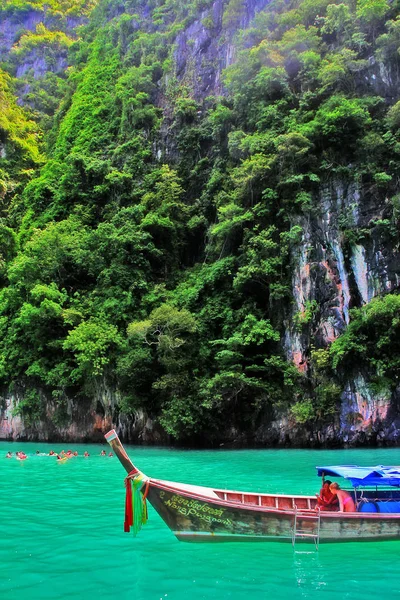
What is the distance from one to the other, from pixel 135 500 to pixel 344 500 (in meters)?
3.23

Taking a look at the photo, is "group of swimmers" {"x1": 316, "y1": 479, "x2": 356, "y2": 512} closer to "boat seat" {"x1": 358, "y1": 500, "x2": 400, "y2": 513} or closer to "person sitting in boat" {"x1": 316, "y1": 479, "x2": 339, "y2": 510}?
"person sitting in boat" {"x1": 316, "y1": 479, "x2": 339, "y2": 510}

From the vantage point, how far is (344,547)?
7.23 metres

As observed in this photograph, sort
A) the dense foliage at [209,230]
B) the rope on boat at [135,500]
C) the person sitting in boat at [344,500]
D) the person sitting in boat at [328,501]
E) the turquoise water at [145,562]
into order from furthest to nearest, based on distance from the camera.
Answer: the dense foliage at [209,230], the person sitting in boat at [328,501], the person sitting in boat at [344,500], the rope on boat at [135,500], the turquoise water at [145,562]

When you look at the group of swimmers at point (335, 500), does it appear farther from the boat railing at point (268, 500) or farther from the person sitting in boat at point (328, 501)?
the boat railing at point (268, 500)

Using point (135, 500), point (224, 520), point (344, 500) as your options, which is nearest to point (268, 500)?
point (224, 520)

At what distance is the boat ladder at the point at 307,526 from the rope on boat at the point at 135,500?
7.15ft

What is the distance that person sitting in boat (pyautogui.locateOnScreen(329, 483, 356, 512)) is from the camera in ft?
25.1

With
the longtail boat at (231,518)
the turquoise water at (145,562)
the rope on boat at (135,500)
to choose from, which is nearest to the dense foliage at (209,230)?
the turquoise water at (145,562)

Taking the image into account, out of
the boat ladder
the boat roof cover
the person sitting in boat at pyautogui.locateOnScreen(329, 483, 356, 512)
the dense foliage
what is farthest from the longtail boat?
the dense foliage

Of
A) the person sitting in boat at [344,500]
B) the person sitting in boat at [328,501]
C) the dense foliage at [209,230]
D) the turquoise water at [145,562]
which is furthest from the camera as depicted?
the dense foliage at [209,230]

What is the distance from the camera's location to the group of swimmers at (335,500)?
7677 mm

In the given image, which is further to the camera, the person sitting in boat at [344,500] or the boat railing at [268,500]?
the boat railing at [268,500]

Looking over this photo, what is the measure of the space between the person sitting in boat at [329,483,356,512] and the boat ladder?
0.65 meters

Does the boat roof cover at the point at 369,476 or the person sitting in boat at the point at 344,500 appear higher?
the boat roof cover at the point at 369,476
